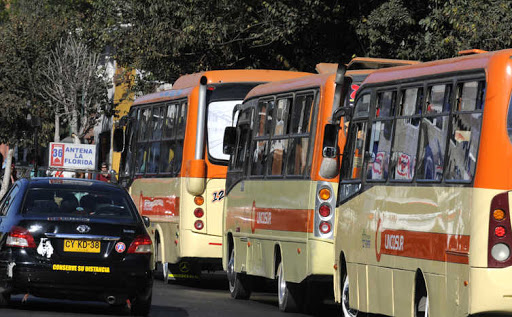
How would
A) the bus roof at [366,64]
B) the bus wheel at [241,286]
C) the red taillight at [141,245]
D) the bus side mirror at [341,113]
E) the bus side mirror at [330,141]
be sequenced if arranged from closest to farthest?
the red taillight at [141,245] → the bus side mirror at [330,141] → the bus side mirror at [341,113] → the bus roof at [366,64] → the bus wheel at [241,286]

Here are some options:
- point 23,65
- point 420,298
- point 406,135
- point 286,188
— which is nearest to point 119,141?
point 286,188

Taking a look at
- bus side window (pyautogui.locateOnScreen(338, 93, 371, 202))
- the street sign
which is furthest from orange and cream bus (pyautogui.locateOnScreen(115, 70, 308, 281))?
the street sign

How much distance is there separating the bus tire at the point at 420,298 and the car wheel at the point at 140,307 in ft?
10.9

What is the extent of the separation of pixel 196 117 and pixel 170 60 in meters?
11.1

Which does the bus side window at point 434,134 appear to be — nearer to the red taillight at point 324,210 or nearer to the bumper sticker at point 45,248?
the red taillight at point 324,210

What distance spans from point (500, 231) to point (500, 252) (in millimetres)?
161

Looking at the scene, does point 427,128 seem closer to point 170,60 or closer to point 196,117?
point 196,117

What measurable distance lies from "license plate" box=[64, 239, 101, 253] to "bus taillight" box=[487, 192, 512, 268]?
4892 millimetres

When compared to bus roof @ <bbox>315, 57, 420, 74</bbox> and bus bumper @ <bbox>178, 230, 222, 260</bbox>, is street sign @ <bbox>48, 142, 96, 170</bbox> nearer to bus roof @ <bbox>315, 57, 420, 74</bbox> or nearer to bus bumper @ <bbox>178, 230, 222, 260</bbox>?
bus bumper @ <bbox>178, 230, 222, 260</bbox>

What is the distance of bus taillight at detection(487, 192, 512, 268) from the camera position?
10883mm

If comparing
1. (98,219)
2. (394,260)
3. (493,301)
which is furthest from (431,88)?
(98,219)

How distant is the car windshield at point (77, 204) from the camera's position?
14750 mm

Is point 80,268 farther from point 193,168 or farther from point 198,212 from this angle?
point 198,212

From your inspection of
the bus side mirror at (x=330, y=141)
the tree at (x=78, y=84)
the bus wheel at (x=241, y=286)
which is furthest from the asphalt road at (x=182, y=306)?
the tree at (x=78, y=84)
